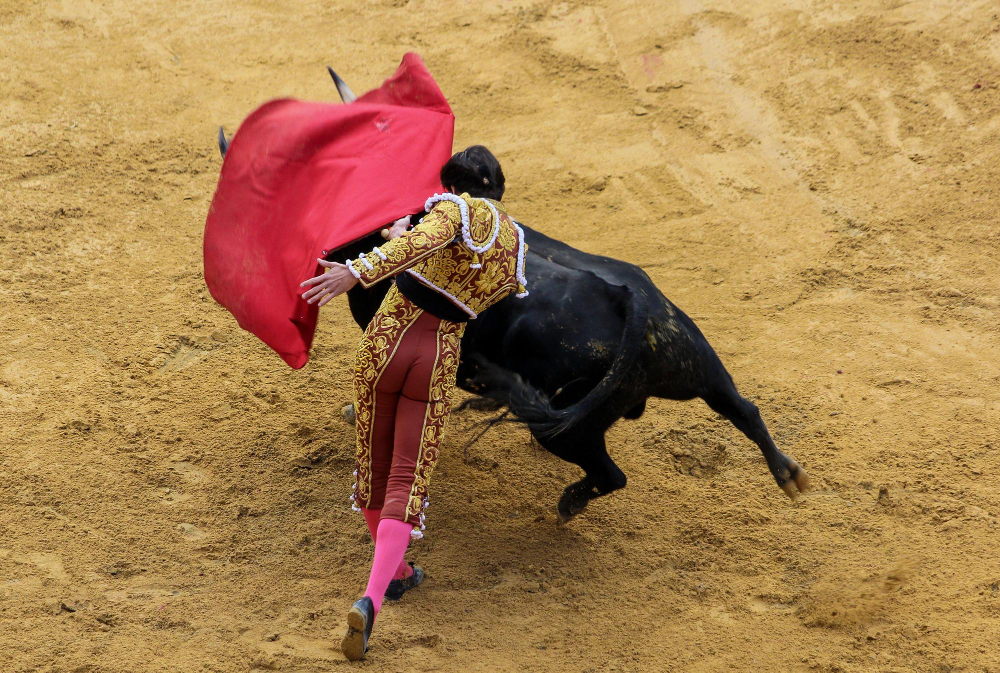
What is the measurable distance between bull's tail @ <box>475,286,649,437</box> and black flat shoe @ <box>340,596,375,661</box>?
776 mm

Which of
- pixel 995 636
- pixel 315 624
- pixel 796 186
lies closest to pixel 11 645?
pixel 315 624

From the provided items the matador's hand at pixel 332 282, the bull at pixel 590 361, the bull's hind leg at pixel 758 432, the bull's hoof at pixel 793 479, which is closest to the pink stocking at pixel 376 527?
the bull at pixel 590 361

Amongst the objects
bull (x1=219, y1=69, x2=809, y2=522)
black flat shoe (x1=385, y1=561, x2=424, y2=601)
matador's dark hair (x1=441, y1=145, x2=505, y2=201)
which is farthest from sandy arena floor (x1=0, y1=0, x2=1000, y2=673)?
matador's dark hair (x1=441, y1=145, x2=505, y2=201)

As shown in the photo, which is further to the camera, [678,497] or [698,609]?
[678,497]

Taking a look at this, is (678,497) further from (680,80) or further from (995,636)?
(680,80)

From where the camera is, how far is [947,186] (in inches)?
230

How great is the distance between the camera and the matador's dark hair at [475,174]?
3109mm

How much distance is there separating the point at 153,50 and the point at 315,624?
5.20 meters

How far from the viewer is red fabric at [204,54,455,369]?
11.9 feet

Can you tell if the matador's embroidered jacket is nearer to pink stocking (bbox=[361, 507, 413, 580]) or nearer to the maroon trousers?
the maroon trousers

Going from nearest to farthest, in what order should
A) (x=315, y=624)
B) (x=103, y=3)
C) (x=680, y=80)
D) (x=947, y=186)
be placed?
(x=315, y=624) < (x=947, y=186) < (x=680, y=80) < (x=103, y=3)

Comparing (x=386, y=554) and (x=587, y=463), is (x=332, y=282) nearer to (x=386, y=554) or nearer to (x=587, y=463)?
(x=386, y=554)

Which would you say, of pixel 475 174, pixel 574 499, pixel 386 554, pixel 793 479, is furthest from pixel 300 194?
pixel 793 479

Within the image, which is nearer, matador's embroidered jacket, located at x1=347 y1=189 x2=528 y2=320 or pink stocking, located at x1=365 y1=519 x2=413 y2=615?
matador's embroidered jacket, located at x1=347 y1=189 x2=528 y2=320
